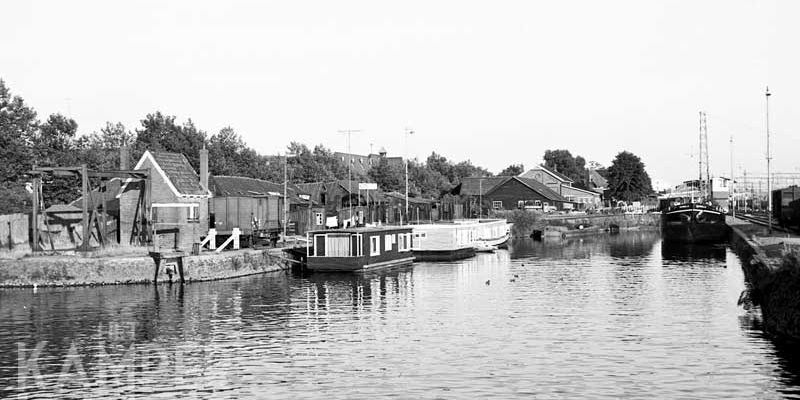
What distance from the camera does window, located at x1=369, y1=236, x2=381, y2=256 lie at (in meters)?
70.4

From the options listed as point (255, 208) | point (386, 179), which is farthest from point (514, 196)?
point (255, 208)

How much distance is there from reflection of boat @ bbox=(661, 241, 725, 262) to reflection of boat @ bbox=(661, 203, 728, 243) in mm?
1129

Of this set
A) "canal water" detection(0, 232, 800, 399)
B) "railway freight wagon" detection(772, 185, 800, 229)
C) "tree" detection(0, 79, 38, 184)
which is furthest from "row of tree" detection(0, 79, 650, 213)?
"railway freight wagon" detection(772, 185, 800, 229)

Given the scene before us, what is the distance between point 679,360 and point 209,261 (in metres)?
37.1

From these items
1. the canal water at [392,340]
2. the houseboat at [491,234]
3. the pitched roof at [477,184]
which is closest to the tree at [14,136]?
the canal water at [392,340]

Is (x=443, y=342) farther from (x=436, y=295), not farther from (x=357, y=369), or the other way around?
(x=436, y=295)

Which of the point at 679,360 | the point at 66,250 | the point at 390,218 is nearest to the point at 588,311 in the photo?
the point at 679,360

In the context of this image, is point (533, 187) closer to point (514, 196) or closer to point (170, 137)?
point (514, 196)

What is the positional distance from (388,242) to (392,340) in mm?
36694

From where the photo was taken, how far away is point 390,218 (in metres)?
120

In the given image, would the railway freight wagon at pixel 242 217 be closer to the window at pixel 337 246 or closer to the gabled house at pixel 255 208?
the gabled house at pixel 255 208

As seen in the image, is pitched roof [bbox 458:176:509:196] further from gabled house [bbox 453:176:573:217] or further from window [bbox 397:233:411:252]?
window [bbox 397:233:411:252]

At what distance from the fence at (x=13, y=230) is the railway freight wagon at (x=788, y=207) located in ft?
226

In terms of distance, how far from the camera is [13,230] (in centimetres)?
6631
